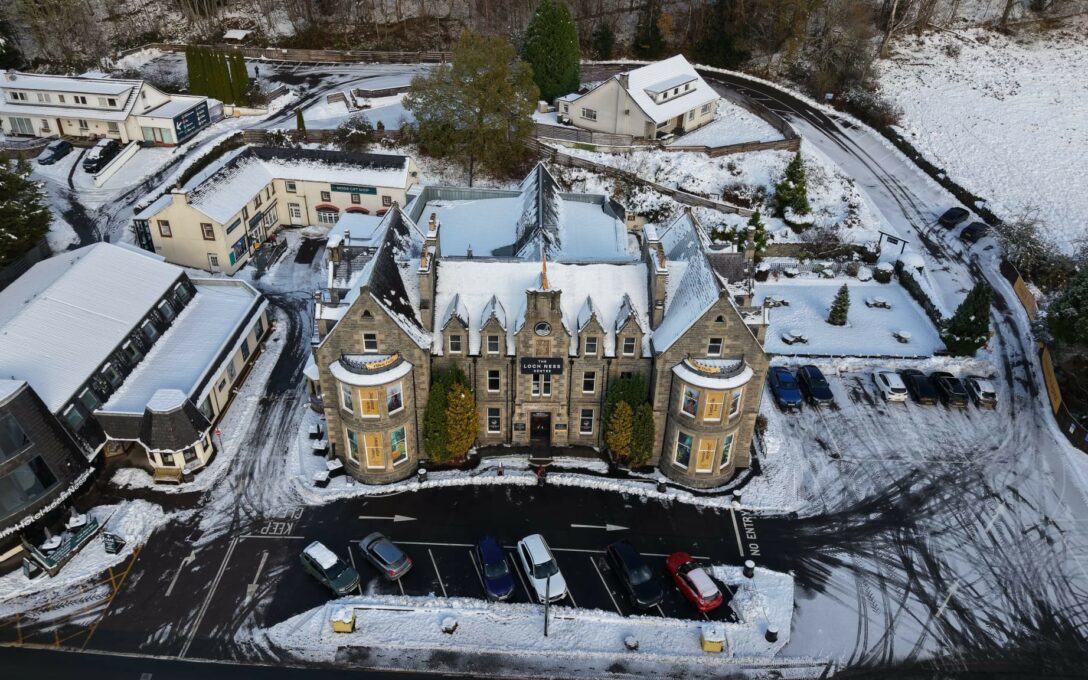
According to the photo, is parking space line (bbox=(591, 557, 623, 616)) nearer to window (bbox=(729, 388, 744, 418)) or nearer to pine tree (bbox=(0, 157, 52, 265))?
window (bbox=(729, 388, 744, 418))

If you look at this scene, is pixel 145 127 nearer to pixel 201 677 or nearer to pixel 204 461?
pixel 204 461

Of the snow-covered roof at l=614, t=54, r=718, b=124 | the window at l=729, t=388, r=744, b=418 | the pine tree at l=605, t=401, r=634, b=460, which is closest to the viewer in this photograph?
the window at l=729, t=388, r=744, b=418

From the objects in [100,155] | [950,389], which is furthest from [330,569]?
[100,155]

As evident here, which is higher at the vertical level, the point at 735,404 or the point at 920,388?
the point at 735,404

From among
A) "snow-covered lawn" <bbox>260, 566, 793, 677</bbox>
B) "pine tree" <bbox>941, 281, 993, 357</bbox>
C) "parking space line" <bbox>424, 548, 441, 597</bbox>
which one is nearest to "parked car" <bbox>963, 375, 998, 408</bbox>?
"pine tree" <bbox>941, 281, 993, 357</bbox>

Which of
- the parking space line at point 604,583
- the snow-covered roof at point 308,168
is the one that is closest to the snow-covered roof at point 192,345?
the snow-covered roof at point 308,168

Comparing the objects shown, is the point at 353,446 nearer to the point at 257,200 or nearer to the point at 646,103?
the point at 257,200
